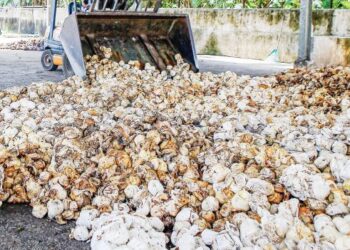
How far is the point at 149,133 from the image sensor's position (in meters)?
2.02

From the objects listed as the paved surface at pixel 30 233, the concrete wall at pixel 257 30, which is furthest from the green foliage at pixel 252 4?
the paved surface at pixel 30 233

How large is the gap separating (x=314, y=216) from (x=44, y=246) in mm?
834

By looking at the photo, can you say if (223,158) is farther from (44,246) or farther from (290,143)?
(44,246)

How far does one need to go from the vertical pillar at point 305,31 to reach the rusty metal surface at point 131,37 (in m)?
1.72

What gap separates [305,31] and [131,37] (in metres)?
2.23

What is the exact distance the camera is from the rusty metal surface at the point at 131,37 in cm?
384

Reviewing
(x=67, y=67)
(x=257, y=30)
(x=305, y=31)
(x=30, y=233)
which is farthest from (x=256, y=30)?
(x=30, y=233)

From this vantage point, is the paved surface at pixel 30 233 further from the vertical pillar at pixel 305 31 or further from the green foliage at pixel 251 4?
the green foliage at pixel 251 4

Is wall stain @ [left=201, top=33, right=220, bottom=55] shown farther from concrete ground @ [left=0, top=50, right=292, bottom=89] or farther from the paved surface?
the paved surface

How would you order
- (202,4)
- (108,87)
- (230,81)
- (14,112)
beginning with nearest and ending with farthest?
1. (14,112)
2. (108,87)
3. (230,81)
4. (202,4)

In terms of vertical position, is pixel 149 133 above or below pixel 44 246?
above

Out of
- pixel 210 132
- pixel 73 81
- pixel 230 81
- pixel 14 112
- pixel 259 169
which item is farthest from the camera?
pixel 230 81

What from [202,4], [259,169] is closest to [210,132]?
[259,169]

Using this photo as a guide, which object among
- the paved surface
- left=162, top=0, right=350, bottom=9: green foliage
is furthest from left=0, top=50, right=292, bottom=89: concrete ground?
the paved surface
